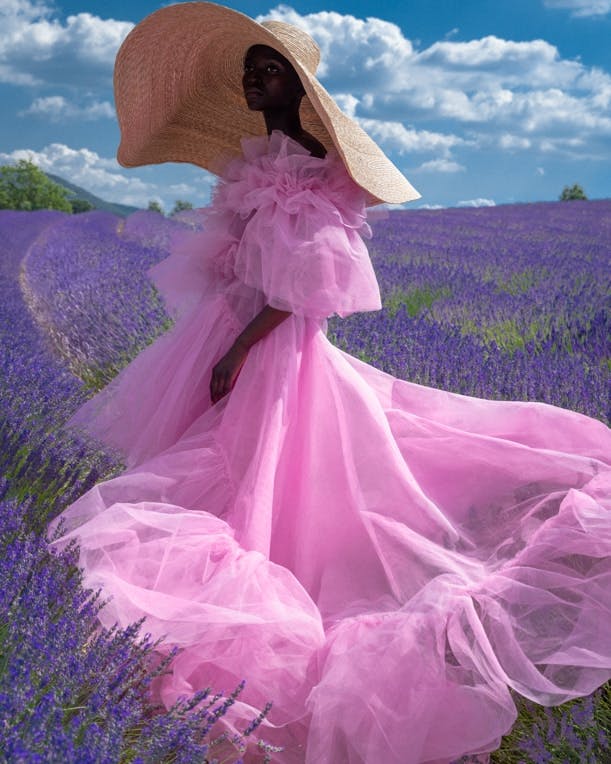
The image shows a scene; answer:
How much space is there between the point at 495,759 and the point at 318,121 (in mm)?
1574

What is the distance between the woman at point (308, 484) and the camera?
60.2 inches

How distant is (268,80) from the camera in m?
1.98

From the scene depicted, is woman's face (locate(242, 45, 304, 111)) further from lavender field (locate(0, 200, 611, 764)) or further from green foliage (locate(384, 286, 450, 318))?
green foliage (locate(384, 286, 450, 318))

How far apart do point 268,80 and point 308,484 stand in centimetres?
93

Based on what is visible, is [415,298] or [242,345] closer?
[242,345]

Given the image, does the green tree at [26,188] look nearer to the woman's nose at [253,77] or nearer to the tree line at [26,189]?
the tree line at [26,189]

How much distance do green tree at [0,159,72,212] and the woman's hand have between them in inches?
1474

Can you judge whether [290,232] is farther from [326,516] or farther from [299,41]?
[326,516]

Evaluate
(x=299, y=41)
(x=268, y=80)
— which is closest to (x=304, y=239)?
(x=268, y=80)

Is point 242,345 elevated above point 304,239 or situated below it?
A: below

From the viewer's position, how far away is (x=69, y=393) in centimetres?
290

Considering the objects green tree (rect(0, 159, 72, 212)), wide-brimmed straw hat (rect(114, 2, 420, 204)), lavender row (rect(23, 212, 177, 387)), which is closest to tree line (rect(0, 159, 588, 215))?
green tree (rect(0, 159, 72, 212))

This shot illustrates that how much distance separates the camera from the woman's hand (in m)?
2.00

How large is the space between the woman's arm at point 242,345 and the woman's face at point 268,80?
477 mm
